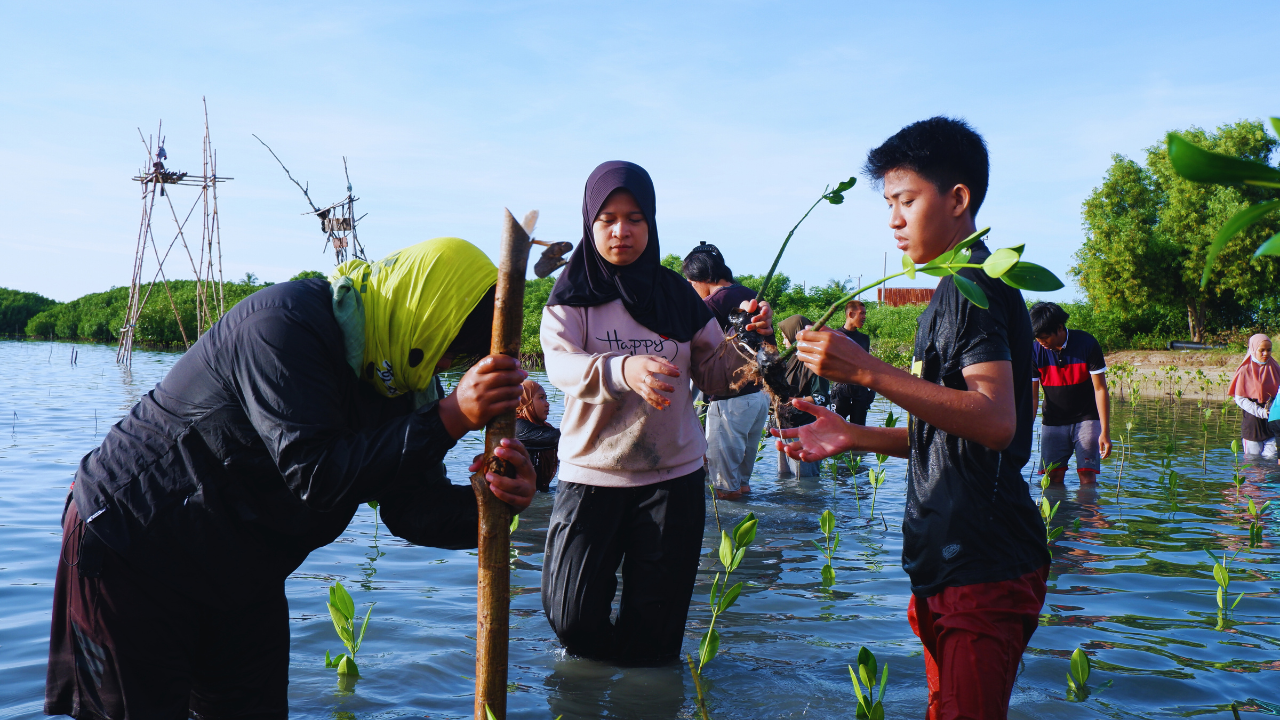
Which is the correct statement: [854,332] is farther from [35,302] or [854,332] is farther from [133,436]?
[35,302]

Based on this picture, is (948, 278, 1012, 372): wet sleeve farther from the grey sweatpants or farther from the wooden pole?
the grey sweatpants

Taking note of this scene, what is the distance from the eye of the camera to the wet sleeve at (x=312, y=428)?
6.21 feet

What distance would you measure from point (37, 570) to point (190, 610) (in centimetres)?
404

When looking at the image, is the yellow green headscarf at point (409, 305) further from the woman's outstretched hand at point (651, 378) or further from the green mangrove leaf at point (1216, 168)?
the green mangrove leaf at point (1216, 168)

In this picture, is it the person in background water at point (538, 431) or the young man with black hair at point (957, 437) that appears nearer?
the young man with black hair at point (957, 437)

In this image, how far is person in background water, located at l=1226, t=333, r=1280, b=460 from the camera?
10.6 metres

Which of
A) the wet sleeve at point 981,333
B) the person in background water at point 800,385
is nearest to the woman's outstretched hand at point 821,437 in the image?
the wet sleeve at point 981,333

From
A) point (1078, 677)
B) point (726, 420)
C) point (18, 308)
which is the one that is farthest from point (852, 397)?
point (18, 308)

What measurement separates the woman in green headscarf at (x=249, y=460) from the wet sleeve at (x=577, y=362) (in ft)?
2.40

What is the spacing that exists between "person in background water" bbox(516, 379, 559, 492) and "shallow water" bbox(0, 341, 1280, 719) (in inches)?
35.1

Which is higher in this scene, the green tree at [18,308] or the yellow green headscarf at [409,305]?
the green tree at [18,308]

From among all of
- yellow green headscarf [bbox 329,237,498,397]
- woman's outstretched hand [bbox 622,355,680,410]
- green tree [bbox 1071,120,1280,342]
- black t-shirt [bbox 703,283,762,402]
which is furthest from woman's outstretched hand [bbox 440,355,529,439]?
green tree [bbox 1071,120,1280,342]

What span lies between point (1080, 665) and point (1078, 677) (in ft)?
0.24

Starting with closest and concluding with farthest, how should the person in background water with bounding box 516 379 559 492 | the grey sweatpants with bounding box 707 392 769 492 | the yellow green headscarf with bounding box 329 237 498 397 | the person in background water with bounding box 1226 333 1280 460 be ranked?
the yellow green headscarf with bounding box 329 237 498 397, the person in background water with bounding box 516 379 559 492, the grey sweatpants with bounding box 707 392 769 492, the person in background water with bounding box 1226 333 1280 460
